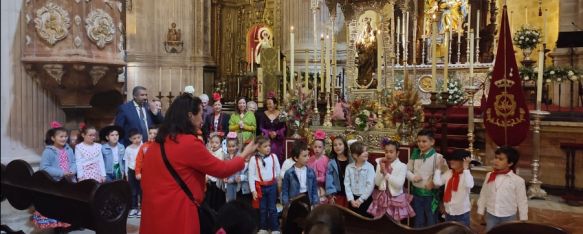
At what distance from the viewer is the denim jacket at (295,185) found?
5.91 meters

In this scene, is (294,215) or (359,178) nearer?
(294,215)

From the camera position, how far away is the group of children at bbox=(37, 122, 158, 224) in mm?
6055

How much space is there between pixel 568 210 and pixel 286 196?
3.90 metres

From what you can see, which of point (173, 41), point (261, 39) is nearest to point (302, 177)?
point (173, 41)

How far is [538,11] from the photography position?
1371 cm

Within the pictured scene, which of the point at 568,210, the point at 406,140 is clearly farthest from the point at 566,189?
the point at 406,140

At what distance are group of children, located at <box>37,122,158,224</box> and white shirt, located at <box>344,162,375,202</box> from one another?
2493 mm

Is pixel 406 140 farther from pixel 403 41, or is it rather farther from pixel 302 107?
pixel 403 41

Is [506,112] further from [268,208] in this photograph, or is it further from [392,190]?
[268,208]

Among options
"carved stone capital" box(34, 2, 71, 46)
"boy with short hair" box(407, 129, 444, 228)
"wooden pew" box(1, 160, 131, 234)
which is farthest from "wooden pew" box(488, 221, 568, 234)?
"carved stone capital" box(34, 2, 71, 46)

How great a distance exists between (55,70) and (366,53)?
25.0 ft

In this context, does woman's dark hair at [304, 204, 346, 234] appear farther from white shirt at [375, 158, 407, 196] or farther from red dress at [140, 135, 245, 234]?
white shirt at [375, 158, 407, 196]

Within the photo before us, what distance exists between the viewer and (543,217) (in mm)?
6855

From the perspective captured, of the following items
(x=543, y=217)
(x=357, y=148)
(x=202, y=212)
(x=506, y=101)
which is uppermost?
(x=506, y=101)
